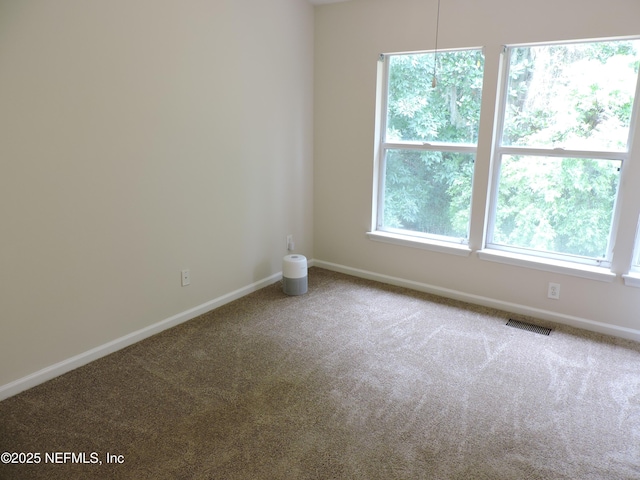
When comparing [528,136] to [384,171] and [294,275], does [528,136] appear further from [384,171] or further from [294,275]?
[294,275]

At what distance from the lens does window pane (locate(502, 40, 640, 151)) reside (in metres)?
2.88

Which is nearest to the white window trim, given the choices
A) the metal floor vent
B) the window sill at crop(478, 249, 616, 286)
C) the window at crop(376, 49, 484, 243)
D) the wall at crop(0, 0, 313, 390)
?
the window sill at crop(478, 249, 616, 286)

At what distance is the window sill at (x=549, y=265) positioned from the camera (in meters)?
3.07

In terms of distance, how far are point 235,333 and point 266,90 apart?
1914mm

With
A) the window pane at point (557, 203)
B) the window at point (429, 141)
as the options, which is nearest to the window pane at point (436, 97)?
the window at point (429, 141)

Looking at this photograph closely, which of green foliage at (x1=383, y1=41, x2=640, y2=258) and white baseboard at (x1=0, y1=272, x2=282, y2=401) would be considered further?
green foliage at (x1=383, y1=41, x2=640, y2=258)

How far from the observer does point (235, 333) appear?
309 cm

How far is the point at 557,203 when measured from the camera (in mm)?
3211

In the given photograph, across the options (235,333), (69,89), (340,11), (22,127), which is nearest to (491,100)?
(340,11)

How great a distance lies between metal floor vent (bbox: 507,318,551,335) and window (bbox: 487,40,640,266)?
0.53 m

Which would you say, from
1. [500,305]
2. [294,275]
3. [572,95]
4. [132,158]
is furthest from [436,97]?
[132,158]

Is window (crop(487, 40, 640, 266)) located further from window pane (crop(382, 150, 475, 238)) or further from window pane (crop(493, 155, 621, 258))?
window pane (crop(382, 150, 475, 238))

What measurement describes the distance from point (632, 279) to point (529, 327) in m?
0.71

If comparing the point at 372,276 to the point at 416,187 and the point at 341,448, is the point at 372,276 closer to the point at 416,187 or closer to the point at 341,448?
the point at 416,187
